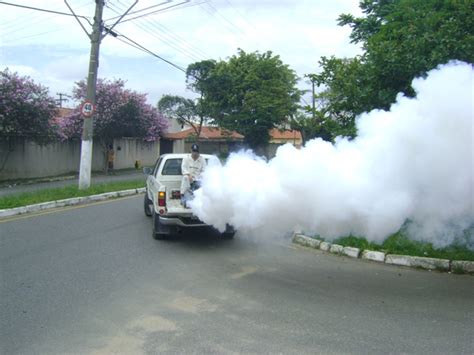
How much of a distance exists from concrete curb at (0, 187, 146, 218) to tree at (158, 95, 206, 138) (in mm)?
20182

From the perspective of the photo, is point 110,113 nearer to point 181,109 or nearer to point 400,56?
point 181,109

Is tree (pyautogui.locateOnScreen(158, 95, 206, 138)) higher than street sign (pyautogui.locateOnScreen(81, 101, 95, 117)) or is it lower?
higher

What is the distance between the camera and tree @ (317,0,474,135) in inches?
287

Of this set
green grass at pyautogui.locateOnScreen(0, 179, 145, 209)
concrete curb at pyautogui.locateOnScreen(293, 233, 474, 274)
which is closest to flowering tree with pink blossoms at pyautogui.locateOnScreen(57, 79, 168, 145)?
green grass at pyautogui.locateOnScreen(0, 179, 145, 209)

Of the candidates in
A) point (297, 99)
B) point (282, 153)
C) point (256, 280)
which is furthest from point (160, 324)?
point (297, 99)

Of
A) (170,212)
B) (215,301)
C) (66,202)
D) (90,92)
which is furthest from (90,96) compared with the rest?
(215,301)

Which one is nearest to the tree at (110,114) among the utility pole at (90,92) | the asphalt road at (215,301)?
the utility pole at (90,92)

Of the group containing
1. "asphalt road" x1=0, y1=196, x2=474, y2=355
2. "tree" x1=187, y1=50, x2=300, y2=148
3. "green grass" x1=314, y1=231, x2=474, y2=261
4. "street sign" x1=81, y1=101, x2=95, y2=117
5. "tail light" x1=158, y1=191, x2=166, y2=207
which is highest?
"tree" x1=187, y1=50, x2=300, y2=148

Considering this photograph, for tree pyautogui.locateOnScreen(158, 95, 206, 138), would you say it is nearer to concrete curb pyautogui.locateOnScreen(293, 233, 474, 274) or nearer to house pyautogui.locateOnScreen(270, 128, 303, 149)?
house pyautogui.locateOnScreen(270, 128, 303, 149)

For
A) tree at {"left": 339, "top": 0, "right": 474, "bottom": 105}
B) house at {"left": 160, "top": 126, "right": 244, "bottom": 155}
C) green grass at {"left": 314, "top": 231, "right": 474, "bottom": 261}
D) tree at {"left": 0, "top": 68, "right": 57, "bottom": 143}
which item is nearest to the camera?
green grass at {"left": 314, "top": 231, "right": 474, "bottom": 261}

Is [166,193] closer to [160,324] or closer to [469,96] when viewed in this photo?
[160,324]

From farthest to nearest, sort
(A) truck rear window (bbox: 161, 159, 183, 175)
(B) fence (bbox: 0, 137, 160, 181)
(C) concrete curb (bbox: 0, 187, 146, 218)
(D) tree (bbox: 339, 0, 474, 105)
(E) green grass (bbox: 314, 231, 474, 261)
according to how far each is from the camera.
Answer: (B) fence (bbox: 0, 137, 160, 181) < (C) concrete curb (bbox: 0, 187, 146, 218) < (A) truck rear window (bbox: 161, 159, 183, 175) < (D) tree (bbox: 339, 0, 474, 105) < (E) green grass (bbox: 314, 231, 474, 261)

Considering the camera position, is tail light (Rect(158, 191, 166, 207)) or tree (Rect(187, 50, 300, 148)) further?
tree (Rect(187, 50, 300, 148))

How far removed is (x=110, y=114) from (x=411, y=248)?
1834cm
